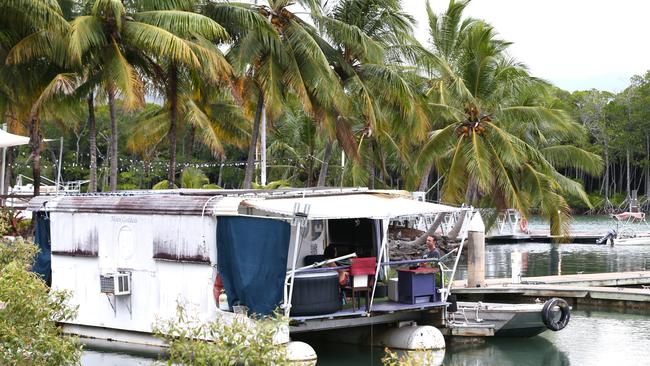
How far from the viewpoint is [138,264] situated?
19.7m

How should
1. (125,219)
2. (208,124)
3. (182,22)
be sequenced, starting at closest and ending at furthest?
(125,219)
(182,22)
(208,124)

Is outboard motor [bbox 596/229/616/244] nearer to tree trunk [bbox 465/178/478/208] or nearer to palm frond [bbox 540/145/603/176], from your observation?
palm frond [bbox 540/145/603/176]

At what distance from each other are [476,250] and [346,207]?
25.4ft

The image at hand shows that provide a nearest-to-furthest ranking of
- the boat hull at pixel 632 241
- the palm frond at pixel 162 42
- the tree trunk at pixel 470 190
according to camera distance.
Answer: the palm frond at pixel 162 42 → the tree trunk at pixel 470 190 → the boat hull at pixel 632 241

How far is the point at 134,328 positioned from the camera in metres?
19.8

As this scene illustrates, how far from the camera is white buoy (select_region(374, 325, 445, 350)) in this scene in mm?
18859

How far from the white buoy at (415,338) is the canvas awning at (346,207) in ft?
7.80

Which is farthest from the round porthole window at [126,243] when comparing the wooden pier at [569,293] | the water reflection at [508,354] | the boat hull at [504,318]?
the wooden pier at [569,293]

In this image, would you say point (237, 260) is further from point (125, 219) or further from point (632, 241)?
point (632, 241)

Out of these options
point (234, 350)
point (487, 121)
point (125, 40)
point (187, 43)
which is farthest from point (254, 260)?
point (487, 121)

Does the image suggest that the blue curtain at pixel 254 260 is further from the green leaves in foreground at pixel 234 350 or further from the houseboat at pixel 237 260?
the green leaves in foreground at pixel 234 350

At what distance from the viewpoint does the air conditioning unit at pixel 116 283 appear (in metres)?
19.6

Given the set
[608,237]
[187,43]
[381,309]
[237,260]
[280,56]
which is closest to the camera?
[237,260]

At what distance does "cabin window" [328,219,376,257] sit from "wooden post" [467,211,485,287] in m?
4.36
